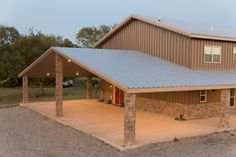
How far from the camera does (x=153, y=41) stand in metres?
19.7

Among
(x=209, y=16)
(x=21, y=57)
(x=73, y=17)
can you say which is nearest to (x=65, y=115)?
(x=21, y=57)

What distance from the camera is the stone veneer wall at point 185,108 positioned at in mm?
17344

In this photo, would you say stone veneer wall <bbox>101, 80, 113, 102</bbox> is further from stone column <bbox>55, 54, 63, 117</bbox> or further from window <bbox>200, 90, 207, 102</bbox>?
window <bbox>200, 90, 207, 102</bbox>

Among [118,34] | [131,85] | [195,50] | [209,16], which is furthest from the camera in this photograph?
[209,16]

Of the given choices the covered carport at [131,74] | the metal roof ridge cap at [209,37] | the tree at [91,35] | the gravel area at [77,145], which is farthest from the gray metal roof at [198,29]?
the tree at [91,35]

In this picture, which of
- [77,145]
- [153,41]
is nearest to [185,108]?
[153,41]

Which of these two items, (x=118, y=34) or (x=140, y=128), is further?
(x=118, y=34)

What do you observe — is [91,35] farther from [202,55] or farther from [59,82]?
[202,55]

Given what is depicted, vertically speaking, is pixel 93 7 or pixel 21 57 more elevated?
pixel 93 7

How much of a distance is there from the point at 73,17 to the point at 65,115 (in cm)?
9616

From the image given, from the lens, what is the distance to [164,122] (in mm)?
16375

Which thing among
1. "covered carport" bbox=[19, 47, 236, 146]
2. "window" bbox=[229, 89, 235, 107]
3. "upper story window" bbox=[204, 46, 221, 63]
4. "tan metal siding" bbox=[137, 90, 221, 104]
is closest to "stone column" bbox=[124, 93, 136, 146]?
"covered carport" bbox=[19, 47, 236, 146]

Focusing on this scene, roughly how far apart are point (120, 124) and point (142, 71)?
2.95 m

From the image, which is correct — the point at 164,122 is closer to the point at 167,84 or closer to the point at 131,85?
the point at 167,84
